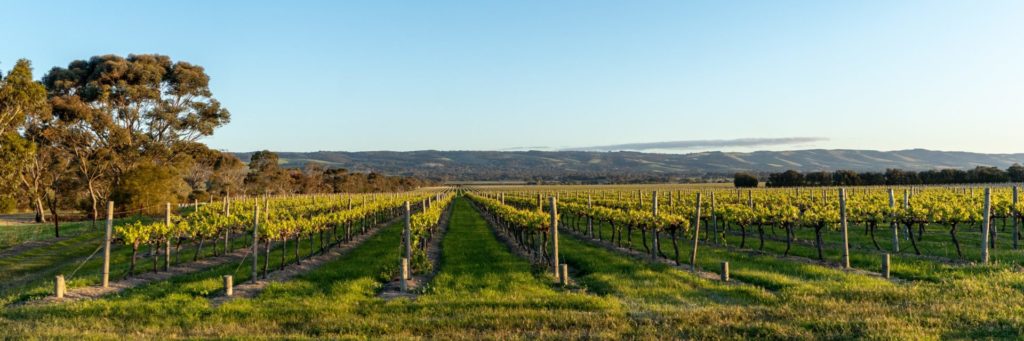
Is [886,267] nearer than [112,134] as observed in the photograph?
Yes

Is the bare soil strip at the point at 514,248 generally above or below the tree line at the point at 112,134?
below

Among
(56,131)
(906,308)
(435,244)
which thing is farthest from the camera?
(56,131)

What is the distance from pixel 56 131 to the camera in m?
35.2

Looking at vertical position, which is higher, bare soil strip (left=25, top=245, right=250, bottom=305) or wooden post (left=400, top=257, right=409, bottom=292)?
wooden post (left=400, top=257, right=409, bottom=292)

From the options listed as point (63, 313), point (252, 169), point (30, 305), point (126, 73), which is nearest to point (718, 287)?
point (63, 313)

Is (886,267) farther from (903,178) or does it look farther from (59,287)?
(903,178)

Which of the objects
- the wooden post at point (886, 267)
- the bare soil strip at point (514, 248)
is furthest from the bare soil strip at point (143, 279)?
the wooden post at point (886, 267)

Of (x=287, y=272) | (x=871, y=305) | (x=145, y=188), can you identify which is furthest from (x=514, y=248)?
(x=145, y=188)

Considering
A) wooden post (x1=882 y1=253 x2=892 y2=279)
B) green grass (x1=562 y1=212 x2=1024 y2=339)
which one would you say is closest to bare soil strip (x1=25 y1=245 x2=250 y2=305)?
green grass (x1=562 y1=212 x2=1024 y2=339)

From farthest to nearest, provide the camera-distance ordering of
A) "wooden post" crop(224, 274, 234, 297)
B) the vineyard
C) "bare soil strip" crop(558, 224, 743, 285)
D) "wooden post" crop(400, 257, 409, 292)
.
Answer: "bare soil strip" crop(558, 224, 743, 285), "wooden post" crop(400, 257, 409, 292), "wooden post" crop(224, 274, 234, 297), the vineyard

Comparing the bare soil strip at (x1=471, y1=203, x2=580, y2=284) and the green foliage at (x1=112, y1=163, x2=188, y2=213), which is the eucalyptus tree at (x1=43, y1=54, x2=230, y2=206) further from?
the bare soil strip at (x1=471, y1=203, x2=580, y2=284)

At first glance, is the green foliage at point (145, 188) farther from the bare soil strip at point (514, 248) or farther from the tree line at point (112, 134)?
the bare soil strip at point (514, 248)

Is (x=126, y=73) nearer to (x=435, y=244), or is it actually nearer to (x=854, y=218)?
(x=435, y=244)

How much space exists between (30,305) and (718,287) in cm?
1278
